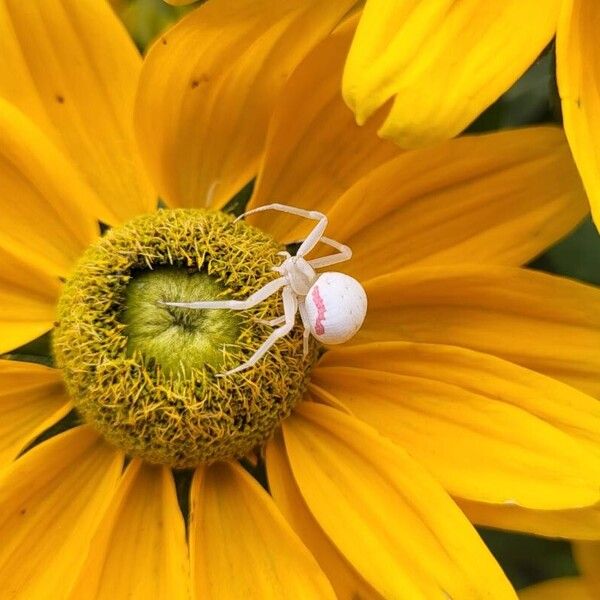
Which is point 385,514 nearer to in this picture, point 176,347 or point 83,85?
point 176,347

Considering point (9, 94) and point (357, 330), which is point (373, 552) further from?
point (9, 94)

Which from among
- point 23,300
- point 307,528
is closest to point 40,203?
point 23,300

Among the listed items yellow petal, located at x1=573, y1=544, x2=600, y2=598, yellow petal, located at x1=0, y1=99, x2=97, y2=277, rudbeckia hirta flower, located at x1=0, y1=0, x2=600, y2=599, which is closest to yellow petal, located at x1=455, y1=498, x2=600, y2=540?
rudbeckia hirta flower, located at x1=0, y1=0, x2=600, y2=599

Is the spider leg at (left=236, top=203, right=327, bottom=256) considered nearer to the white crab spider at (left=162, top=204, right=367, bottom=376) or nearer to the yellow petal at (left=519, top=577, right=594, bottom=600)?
the white crab spider at (left=162, top=204, right=367, bottom=376)

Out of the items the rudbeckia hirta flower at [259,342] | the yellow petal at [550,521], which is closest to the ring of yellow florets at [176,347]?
the rudbeckia hirta flower at [259,342]

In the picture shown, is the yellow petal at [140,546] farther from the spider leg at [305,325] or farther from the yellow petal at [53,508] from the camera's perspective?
the spider leg at [305,325]

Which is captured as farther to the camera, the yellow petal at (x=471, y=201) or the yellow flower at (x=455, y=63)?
the yellow petal at (x=471, y=201)
